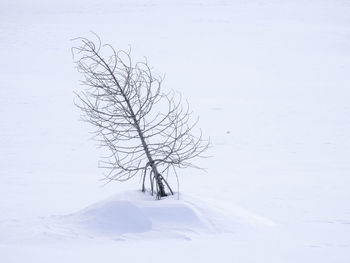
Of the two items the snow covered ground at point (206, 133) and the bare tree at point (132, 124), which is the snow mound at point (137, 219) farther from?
the bare tree at point (132, 124)

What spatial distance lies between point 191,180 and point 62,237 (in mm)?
6632

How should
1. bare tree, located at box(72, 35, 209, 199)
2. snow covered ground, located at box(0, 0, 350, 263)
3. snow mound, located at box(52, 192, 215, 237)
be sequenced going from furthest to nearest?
bare tree, located at box(72, 35, 209, 199) → snow mound, located at box(52, 192, 215, 237) → snow covered ground, located at box(0, 0, 350, 263)

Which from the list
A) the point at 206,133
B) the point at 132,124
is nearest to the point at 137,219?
the point at 132,124

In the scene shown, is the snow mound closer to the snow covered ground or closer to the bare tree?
the snow covered ground

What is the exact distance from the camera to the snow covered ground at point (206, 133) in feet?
20.0

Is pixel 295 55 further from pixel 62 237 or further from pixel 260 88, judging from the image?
pixel 62 237

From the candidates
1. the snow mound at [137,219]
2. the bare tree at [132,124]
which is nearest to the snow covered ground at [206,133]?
the snow mound at [137,219]

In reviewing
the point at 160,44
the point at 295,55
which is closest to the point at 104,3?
the point at 160,44

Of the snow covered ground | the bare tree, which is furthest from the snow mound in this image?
the bare tree

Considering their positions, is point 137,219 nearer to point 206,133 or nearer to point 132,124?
point 132,124

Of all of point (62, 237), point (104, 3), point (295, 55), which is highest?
point (104, 3)

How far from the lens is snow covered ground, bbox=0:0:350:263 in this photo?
240 inches

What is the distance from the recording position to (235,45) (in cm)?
3136

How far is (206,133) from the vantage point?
56.3 ft
